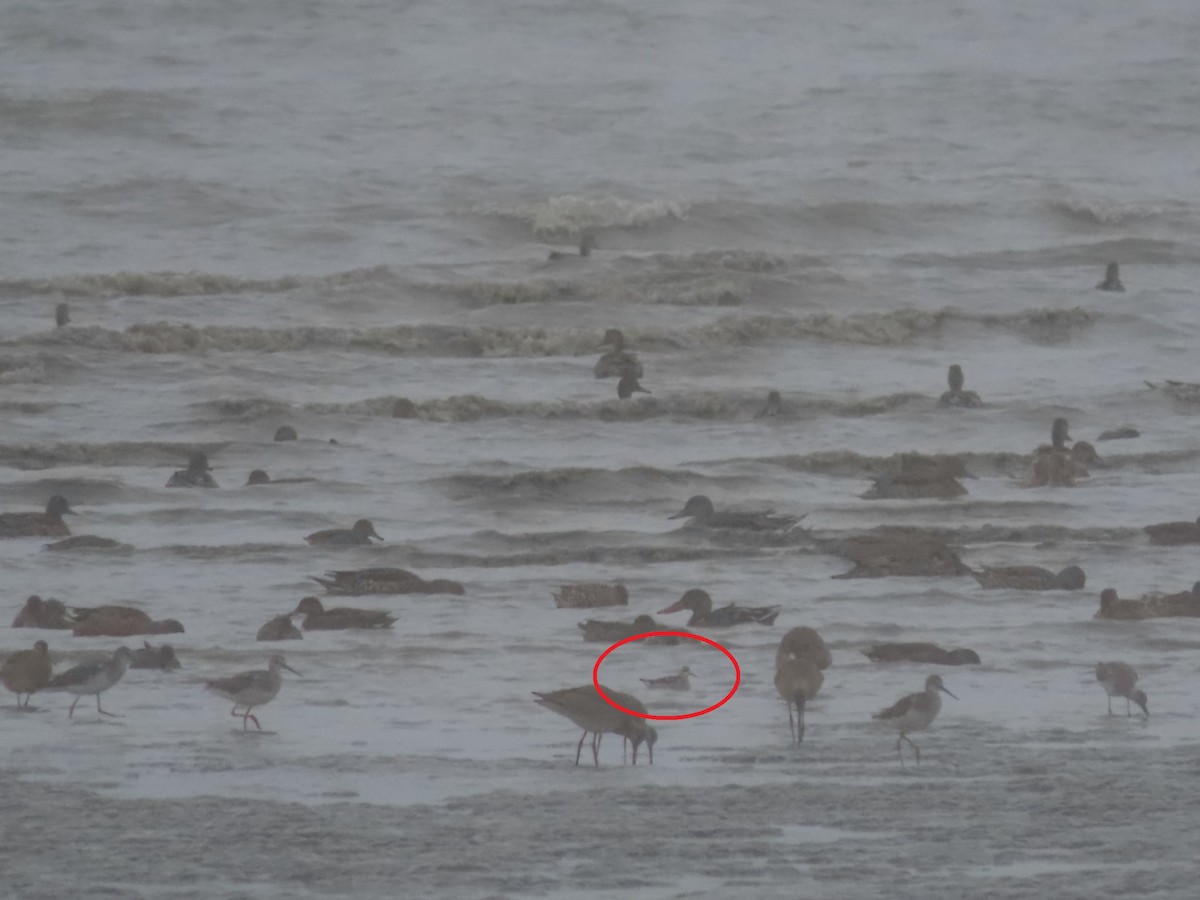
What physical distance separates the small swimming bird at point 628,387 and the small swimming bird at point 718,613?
374 inches

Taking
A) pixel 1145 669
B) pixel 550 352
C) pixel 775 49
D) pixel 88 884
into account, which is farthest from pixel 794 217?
pixel 88 884

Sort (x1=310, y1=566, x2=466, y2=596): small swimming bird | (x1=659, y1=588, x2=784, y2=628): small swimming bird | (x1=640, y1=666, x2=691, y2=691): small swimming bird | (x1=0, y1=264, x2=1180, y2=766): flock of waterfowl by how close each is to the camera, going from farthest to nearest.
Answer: (x1=310, y1=566, x2=466, y2=596): small swimming bird, (x1=659, y1=588, x2=784, y2=628): small swimming bird, (x1=640, y1=666, x2=691, y2=691): small swimming bird, (x1=0, y1=264, x2=1180, y2=766): flock of waterfowl

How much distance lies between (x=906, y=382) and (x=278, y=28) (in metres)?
22.3

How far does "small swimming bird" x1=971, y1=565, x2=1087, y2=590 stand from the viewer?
1234 cm

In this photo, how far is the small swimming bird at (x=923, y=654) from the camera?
33.2 ft

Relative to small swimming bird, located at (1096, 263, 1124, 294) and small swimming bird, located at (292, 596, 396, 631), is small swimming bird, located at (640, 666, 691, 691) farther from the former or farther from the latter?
small swimming bird, located at (1096, 263, 1124, 294)

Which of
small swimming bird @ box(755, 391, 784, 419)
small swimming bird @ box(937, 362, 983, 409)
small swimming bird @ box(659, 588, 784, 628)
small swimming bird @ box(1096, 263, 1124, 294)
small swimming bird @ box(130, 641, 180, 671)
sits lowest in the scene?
small swimming bird @ box(130, 641, 180, 671)

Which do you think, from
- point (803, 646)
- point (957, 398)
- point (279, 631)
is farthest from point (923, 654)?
point (957, 398)

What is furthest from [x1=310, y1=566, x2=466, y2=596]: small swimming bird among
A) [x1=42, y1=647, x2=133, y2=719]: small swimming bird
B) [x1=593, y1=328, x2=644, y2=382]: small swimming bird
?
[x1=593, y1=328, x2=644, y2=382]: small swimming bird

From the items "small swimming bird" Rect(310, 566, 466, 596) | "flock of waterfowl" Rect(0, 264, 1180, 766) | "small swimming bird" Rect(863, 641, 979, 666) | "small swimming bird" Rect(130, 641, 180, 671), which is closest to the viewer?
"flock of waterfowl" Rect(0, 264, 1180, 766)

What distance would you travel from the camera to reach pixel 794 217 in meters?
32.1

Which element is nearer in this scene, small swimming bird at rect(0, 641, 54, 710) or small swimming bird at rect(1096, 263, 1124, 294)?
small swimming bird at rect(0, 641, 54, 710)

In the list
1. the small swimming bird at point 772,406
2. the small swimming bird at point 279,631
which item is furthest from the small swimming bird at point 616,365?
the small swimming bird at point 279,631

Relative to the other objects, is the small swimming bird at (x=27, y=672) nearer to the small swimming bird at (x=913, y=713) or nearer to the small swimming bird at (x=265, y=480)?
the small swimming bird at (x=913, y=713)
